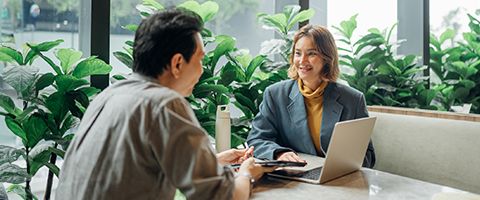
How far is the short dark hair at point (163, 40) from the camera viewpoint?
3.56 ft

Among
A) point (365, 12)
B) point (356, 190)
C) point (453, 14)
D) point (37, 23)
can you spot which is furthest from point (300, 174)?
point (453, 14)

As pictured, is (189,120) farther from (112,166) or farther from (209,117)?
(209,117)

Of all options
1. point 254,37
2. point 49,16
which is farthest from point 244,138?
point 49,16

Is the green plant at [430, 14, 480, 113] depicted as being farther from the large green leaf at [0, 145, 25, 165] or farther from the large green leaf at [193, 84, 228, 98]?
the large green leaf at [0, 145, 25, 165]

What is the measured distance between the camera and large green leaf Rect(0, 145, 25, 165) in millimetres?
1892

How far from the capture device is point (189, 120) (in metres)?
1.01

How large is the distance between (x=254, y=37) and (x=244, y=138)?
39.0 inches

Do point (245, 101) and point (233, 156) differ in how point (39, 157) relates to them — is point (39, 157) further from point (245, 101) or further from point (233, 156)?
point (245, 101)

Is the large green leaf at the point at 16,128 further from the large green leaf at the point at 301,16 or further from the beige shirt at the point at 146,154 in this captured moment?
the large green leaf at the point at 301,16

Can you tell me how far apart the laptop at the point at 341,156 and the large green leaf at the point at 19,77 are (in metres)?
1.09

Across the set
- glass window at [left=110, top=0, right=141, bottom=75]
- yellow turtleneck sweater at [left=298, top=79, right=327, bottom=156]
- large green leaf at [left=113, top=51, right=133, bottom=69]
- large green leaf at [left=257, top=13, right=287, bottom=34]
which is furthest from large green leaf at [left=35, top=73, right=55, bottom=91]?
large green leaf at [left=257, top=13, right=287, bottom=34]

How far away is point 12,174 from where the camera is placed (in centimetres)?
188

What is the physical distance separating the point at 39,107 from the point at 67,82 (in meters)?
0.16

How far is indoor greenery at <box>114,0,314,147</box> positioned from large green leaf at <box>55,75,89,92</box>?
0.25 metres
